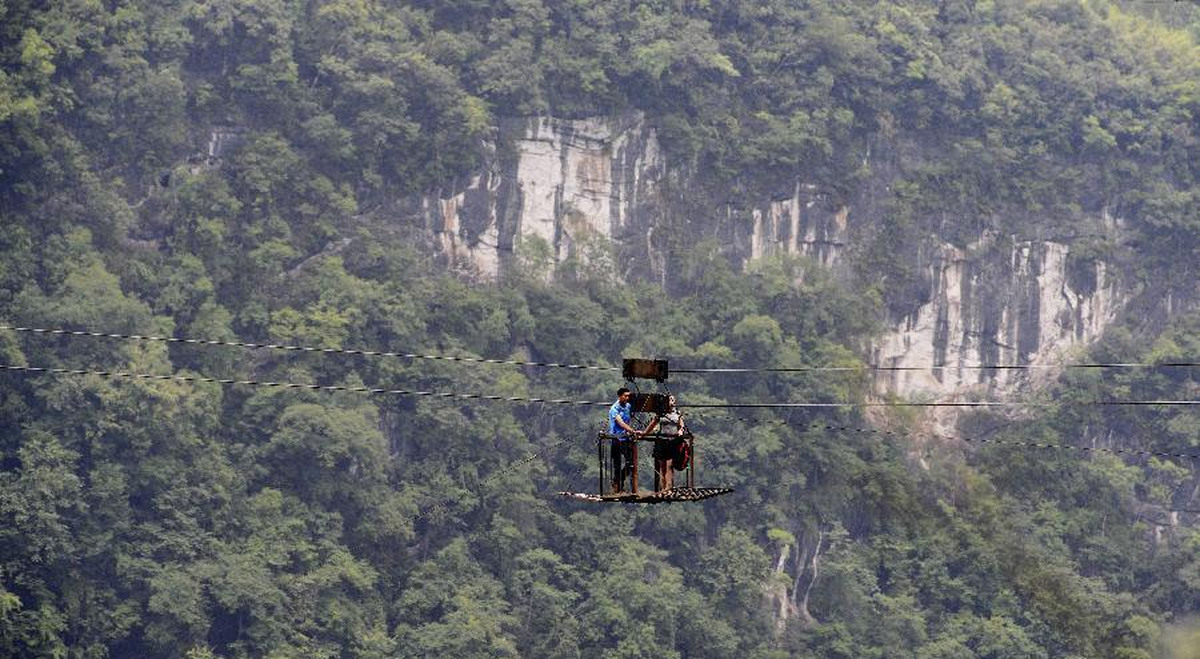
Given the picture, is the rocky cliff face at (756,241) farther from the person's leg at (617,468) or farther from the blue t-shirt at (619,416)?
the blue t-shirt at (619,416)

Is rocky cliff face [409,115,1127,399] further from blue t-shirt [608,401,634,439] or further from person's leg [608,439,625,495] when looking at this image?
blue t-shirt [608,401,634,439]

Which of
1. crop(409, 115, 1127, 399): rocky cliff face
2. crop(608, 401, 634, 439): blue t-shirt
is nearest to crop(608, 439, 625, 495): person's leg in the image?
crop(608, 401, 634, 439): blue t-shirt

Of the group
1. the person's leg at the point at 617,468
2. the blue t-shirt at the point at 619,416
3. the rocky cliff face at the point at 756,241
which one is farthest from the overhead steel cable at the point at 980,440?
the blue t-shirt at the point at 619,416

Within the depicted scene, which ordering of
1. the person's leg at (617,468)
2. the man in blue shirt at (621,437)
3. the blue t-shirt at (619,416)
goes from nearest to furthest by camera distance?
the man in blue shirt at (621,437) → the blue t-shirt at (619,416) → the person's leg at (617,468)

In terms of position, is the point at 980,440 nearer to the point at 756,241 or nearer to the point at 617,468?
the point at 756,241

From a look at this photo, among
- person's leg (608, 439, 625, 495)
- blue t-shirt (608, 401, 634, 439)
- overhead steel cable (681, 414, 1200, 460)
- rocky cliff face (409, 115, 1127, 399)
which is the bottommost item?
overhead steel cable (681, 414, 1200, 460)
